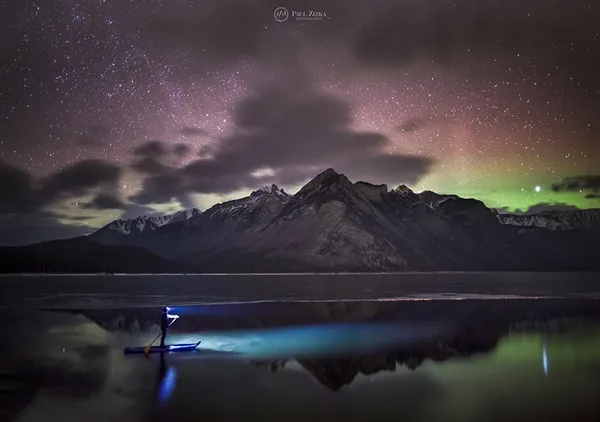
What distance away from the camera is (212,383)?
13.4 meters

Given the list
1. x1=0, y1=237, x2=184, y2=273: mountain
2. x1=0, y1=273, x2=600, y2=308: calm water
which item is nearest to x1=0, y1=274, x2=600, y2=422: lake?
x1=0, y1=273, x2=600, y2=308: calm water

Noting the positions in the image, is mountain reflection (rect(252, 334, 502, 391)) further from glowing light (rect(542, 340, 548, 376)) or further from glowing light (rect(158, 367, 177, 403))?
glowing light (rect(158, 367, 177, 403))

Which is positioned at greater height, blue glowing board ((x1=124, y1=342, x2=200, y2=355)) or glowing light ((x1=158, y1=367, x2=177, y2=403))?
blue glowing board ((x1=124, y1=342, x2=200, y2=355))

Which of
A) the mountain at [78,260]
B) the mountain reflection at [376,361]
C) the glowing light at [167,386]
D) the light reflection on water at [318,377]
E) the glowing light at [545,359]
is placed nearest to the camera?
the light reflection on water at [318,377]

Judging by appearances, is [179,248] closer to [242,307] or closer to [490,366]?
[242,307]

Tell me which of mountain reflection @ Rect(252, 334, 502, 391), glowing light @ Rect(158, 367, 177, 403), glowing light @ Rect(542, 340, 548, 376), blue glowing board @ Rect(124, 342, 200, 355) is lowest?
glowing light @ Rect(542, 340, 548, 376)

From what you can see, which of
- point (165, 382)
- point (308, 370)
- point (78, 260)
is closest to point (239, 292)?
point (308, 370)

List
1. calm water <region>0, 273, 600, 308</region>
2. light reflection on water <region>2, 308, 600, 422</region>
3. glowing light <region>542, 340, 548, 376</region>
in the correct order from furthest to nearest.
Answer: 1. calm water <region>0, 273, 600, 308</region>
2. glowing light <region>542, 340, 548, 376</region>
3. light reflection on water <region>2, 308, 600, 422</region>

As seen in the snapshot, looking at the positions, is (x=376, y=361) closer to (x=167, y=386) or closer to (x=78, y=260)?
(x=167, y=386)

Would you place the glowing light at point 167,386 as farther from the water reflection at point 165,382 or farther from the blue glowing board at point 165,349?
the blue glowing board at point 165,349

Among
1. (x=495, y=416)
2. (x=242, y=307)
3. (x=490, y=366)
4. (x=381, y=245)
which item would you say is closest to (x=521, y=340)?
(x=490, y=366)

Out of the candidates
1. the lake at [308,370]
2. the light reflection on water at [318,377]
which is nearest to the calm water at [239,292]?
the lake at [308,370]

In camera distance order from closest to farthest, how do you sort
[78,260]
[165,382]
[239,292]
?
[165,382] < [239,292] < [78,260]

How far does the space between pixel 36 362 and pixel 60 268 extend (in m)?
156
